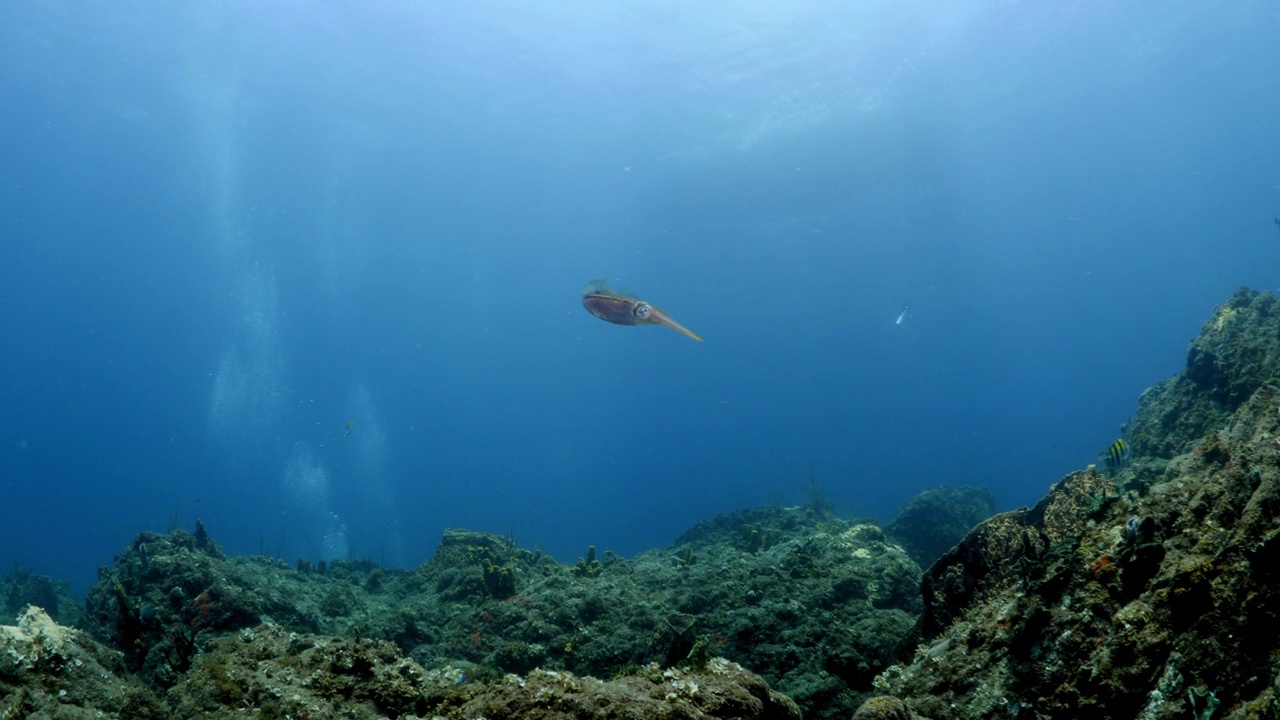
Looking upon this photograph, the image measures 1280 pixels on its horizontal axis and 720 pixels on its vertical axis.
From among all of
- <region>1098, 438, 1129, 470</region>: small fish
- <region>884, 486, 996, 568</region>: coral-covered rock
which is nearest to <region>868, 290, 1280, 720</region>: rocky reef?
<region>1098, 438, 1129, 470</region>: small fish

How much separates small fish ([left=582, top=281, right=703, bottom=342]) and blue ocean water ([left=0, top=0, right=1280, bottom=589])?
15.2 metres

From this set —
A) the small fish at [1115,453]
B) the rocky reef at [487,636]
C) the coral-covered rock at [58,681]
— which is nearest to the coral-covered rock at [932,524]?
the rocky reef at [487,636]

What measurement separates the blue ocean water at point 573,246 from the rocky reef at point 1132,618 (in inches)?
627

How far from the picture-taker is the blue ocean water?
38000mm

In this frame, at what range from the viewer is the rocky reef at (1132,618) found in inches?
119

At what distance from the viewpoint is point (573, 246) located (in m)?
79.8

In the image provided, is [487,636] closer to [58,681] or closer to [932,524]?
[58,681]

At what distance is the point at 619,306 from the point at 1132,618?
3888 millimetres

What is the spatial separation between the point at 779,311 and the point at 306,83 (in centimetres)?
6983

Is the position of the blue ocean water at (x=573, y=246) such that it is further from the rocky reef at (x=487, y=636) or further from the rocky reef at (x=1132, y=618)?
the rocky reef at (x=1132, y=618)

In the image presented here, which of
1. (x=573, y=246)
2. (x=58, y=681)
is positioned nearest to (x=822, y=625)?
(x=58, y=681)

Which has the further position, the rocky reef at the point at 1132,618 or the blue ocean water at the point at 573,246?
the blue ocean water at the point at 573,246

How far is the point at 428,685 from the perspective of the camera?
3.80 meters

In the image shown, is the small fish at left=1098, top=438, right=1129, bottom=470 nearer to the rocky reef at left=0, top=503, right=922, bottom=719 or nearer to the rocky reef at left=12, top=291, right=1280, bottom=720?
the rocky reef at left=12, top=291, right=1280, bottom=720
